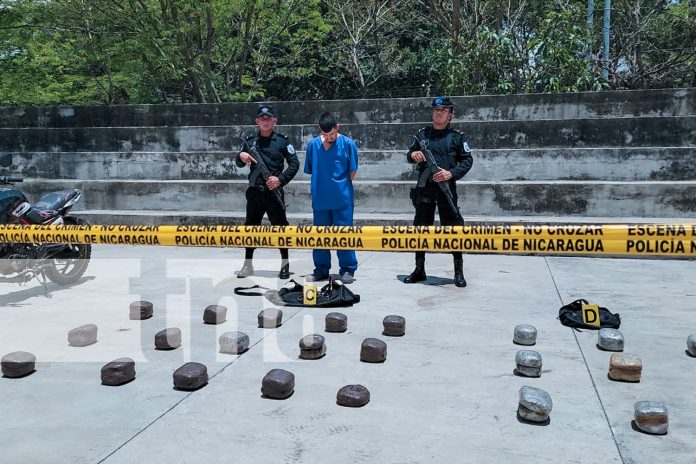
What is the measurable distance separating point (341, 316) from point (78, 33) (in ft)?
44.7

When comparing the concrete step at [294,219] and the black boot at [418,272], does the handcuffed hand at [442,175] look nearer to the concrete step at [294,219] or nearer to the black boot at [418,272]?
the black boot at [418,272]

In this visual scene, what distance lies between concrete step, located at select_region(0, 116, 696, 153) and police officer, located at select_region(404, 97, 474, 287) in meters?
4.48

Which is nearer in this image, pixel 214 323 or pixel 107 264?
pixel 214 323

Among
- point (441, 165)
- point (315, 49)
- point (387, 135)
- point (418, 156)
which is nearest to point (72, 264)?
point (418, 156)

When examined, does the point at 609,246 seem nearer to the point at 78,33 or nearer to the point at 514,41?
the point at 514,41

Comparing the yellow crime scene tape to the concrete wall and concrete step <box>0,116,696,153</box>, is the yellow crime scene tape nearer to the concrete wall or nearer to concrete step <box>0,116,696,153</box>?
the concrete wall

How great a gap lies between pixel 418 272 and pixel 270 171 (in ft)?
6.75

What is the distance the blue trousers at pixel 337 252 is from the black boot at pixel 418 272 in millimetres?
644

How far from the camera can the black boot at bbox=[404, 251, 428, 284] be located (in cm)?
700

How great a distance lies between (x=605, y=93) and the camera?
11.1m

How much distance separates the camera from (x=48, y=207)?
6570 millimetres

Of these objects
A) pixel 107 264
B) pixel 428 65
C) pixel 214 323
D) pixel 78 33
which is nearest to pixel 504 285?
pixel 214 323

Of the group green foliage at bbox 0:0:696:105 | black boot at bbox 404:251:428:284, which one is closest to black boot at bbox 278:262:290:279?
black boot at bbox 404:251:428:284

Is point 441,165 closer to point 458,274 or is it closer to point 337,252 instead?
point 458,274
